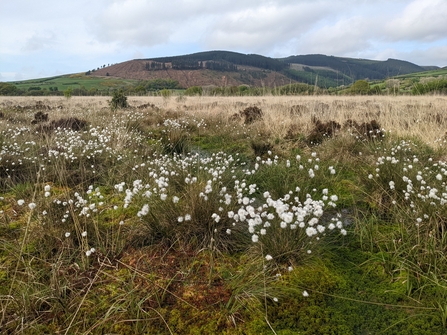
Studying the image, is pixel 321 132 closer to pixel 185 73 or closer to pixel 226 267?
pixel 226 267

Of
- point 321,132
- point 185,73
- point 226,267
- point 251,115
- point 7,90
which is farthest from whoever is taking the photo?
point 185,73

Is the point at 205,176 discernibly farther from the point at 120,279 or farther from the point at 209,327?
the point at 209,327

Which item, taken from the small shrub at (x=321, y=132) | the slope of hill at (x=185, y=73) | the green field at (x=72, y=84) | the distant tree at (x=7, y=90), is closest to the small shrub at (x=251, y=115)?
the small shrub at (x=321, y=132)

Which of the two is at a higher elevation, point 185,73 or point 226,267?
point 185,73

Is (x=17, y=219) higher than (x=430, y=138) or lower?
lower

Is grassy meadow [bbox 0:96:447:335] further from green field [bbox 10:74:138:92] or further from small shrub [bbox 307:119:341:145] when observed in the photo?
green field [bbox 10:74:138:92]

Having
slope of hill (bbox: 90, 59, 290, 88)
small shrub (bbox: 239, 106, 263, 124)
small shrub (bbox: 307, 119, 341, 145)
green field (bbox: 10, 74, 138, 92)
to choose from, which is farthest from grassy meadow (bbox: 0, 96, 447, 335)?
slope of hill (bbox: 90, 59, 290, 88)

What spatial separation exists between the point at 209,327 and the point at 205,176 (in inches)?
98.7

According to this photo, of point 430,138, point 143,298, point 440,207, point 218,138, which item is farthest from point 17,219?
point 430,138

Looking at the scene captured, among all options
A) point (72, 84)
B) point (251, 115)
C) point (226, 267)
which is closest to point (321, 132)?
point (251, 115)

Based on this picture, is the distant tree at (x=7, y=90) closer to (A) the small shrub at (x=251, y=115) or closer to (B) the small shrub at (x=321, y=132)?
(A) the small shrub at (x=251, y=115)

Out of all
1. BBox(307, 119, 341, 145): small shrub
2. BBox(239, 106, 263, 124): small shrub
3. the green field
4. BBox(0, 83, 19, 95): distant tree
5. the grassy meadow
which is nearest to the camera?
the grassy meadow

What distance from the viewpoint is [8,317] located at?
207 centimetres

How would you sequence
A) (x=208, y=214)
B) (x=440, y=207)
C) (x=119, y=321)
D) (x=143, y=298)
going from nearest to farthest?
(x=119, y=321), (x=143, y=298), (x=440, y=207), (x=208, y=214)
